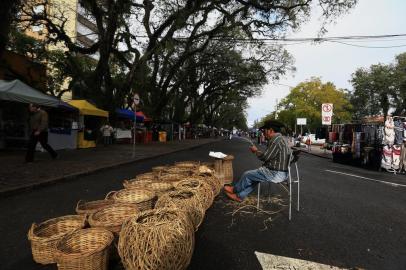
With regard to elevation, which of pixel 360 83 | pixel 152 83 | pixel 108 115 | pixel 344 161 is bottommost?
pixel 344 161

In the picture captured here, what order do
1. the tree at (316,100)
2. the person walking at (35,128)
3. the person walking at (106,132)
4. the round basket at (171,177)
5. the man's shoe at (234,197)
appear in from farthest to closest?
1. the tree at (316,100)
2. the person walking at (106,132)
3. the person walking at (35,128)
4. the man's shoe at (234,197)
5. the round basket at (171,177)

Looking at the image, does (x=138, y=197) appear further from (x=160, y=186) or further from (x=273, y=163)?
(x=273, y=163)

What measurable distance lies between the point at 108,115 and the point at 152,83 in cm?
808

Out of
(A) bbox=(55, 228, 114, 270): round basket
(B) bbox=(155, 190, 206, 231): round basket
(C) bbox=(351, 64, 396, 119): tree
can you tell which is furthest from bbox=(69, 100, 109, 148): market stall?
(C) bbox=(351, 64, 396, 119): tree

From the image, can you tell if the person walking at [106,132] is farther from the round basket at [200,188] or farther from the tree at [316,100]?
the tree at [316,100]

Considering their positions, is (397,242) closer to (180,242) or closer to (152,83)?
(180,242)

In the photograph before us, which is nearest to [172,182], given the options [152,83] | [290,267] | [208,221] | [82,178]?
[208,221]

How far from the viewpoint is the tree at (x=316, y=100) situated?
61.8m

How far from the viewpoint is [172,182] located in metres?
5.47

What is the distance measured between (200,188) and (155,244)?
6.65 feet

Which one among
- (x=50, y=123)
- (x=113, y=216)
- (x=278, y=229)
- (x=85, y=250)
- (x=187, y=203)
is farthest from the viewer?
(x=50, y=123)

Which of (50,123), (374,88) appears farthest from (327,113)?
(374,88)

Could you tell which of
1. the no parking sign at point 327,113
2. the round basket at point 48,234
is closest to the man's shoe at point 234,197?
the round basket at point 48,234

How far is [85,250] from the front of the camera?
3232 mm
